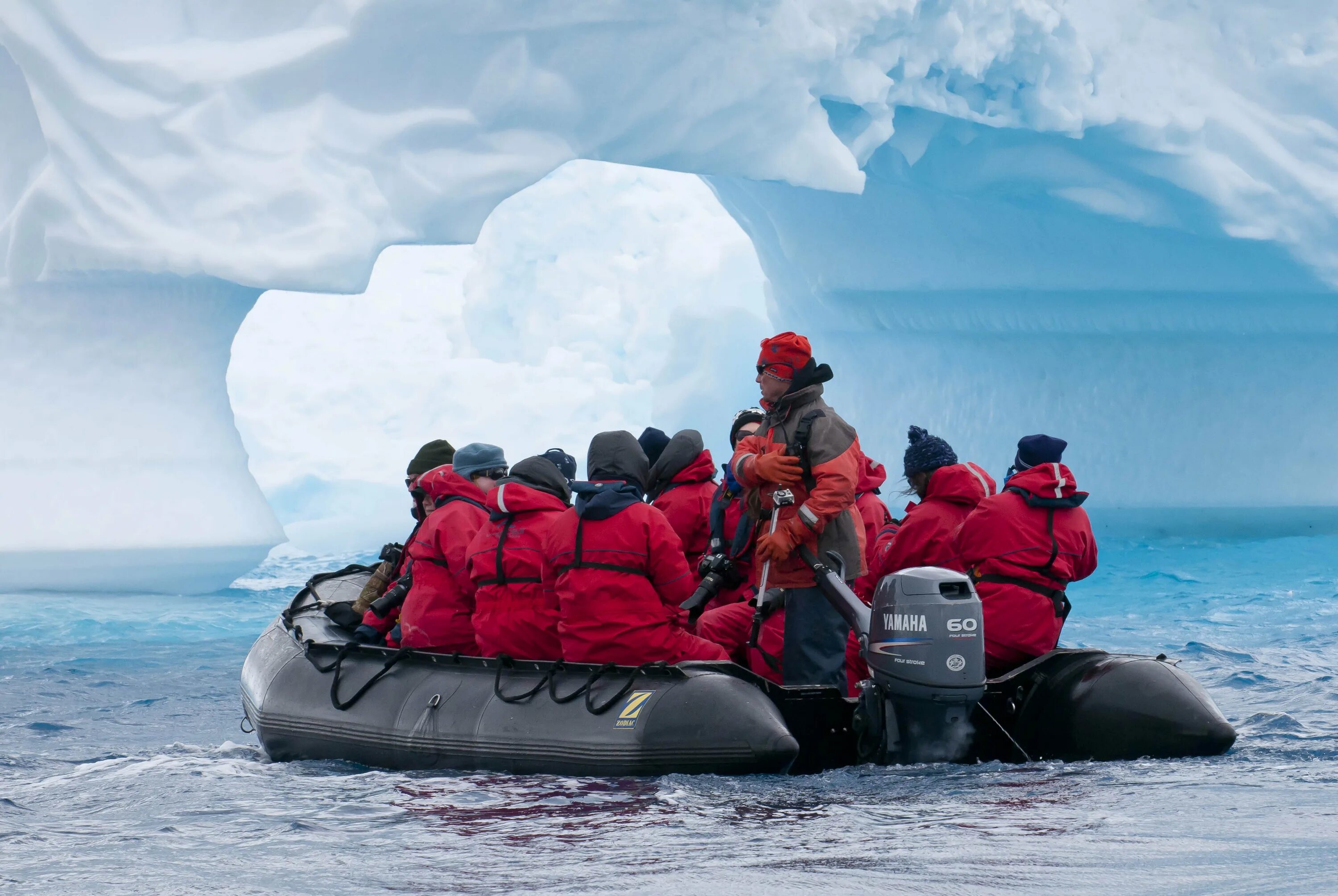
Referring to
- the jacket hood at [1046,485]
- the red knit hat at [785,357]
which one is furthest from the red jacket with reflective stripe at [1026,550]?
the red knit hat at [785,357]

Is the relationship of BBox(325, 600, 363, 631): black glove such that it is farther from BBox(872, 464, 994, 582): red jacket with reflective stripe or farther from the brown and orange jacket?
BBox(872, 464, 994, 582): red jacket with reflective stripe

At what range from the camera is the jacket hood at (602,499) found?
13.1ft

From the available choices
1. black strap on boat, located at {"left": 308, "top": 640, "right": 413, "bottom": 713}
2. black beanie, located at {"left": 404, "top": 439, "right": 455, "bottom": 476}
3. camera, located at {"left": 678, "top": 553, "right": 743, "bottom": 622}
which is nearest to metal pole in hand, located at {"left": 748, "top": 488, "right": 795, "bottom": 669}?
camera, located at {"left": 678, "top": 553, "right": 743, "bottom": 622}

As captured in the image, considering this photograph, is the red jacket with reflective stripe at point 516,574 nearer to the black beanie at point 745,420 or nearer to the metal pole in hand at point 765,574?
the metal pole in hand at point 765,574

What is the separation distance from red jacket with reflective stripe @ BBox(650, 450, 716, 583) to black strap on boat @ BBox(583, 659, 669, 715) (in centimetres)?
76

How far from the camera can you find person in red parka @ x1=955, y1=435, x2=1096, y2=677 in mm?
4152

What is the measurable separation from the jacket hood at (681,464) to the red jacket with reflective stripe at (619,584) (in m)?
0.80

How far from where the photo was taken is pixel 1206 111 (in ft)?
33.5

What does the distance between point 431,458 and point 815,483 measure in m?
1.77

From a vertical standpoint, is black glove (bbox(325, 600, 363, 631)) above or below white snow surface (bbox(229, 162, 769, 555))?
below

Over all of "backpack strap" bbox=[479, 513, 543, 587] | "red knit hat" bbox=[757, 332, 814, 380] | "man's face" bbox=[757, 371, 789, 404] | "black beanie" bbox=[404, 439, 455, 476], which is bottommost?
"backpack strap" bbox=[479, 513, 543, 587]

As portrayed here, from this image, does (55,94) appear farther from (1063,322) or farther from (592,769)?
(1063,322)

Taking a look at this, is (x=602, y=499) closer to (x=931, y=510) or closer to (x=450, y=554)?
(x=450, y=554)

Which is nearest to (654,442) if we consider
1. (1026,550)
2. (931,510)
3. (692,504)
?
(692,504)
